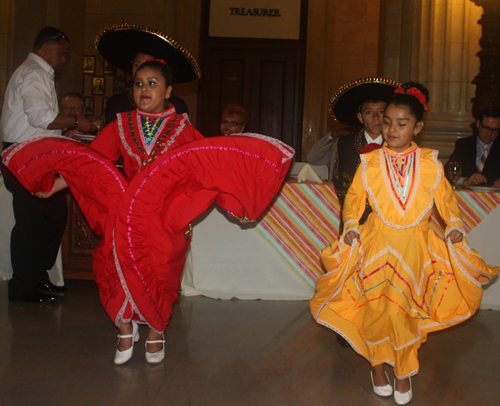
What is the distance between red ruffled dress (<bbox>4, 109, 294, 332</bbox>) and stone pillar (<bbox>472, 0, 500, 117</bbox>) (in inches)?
119

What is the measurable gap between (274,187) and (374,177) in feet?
1.44

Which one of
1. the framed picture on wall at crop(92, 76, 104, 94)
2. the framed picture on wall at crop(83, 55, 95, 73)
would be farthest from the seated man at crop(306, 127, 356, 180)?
the framed picture on wall at crop(83, 55, 95, 73)

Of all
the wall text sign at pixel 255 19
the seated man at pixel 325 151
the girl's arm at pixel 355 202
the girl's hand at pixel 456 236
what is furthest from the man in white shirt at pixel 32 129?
the wall text sign at pixel 255 19

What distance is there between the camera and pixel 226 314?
2.96m

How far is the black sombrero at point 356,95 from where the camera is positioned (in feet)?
8.58

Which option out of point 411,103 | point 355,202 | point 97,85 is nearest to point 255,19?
point 97,85

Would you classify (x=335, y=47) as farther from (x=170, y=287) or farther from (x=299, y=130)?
(x=170, y=287)

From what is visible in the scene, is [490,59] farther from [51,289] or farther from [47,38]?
[51,289]

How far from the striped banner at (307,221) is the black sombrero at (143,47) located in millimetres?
989

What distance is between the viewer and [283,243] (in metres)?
3.22

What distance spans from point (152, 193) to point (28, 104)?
138 cm

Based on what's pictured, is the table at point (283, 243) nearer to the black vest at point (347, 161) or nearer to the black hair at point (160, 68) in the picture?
the black vest at point (347, 161)

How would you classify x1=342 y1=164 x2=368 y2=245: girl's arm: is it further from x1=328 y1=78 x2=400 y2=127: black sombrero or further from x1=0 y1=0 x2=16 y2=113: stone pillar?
x1=0 y1=0 x2=16 y2=113: stone pillar

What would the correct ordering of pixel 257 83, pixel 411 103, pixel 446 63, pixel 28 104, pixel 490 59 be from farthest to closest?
pixel 257 83, pixel 446 63, pixel 490 59, pixel 28 104, pixel 411 103
